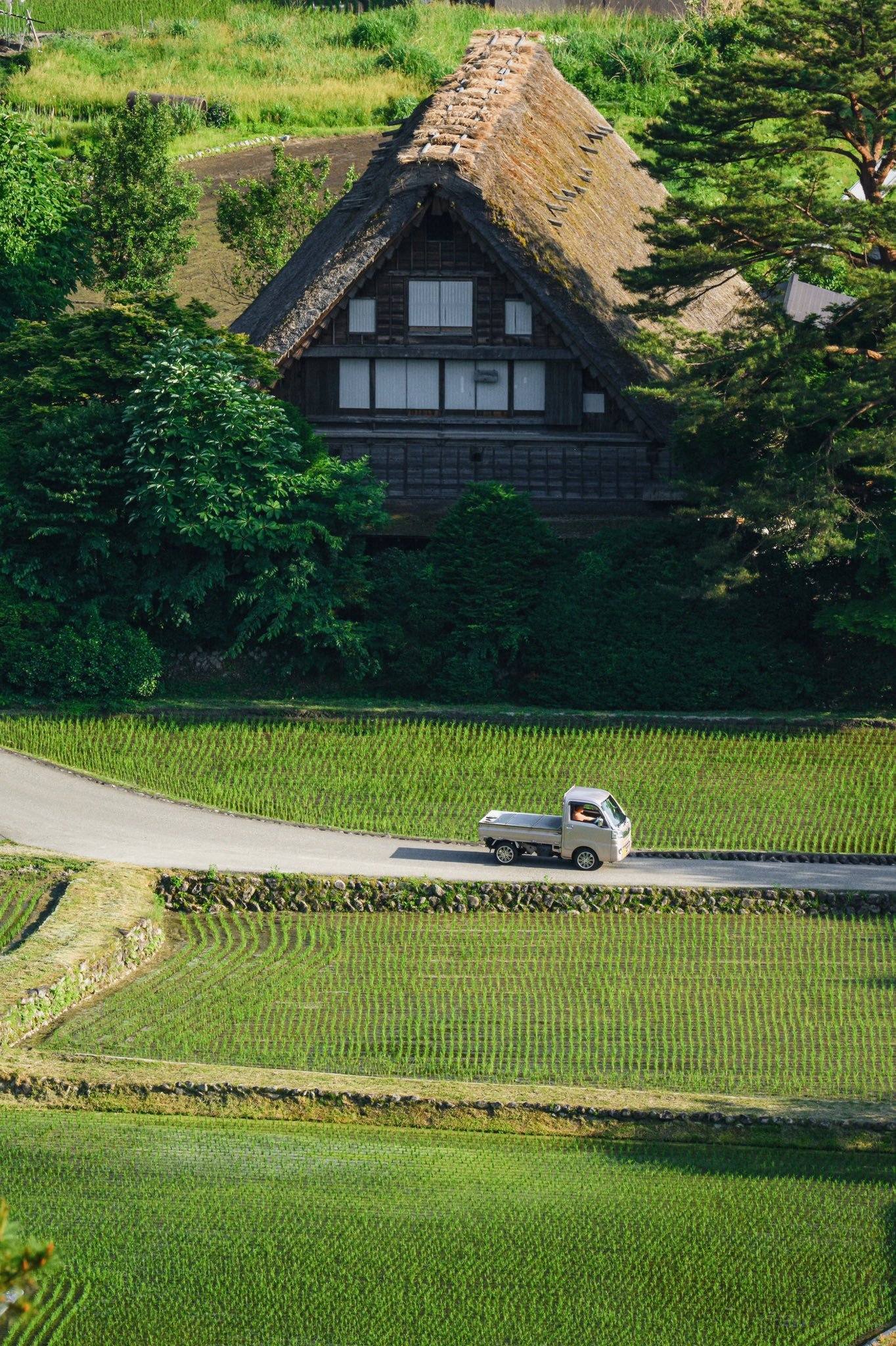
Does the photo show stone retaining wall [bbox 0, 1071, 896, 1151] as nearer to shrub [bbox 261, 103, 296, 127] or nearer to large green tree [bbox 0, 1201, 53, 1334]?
large green tree [bbox 0, 1201, 53, 1334]

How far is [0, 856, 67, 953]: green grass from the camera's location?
104ft

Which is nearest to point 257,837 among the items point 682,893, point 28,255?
point 682,893

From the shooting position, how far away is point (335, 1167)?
74.9 feet

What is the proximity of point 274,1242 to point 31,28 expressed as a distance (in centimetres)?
7477

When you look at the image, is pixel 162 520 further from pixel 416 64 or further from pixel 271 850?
pixel 416 64

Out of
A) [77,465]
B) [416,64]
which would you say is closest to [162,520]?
[77,465]

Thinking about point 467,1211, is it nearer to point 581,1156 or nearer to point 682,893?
point 581,1156

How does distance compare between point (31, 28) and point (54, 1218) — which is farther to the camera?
point (31, 28)

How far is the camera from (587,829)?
34812mm

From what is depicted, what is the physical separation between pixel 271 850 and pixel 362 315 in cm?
1621

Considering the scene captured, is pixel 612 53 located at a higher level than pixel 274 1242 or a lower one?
higher

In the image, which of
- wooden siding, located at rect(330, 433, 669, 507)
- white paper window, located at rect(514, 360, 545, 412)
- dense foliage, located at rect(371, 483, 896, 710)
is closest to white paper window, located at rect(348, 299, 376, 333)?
wooden siding, located at rect(330, 433, 669, 507)

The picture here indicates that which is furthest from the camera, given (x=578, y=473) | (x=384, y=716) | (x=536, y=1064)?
(x=578, y=473)

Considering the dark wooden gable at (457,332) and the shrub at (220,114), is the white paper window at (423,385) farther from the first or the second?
the shrub at (220,114)
